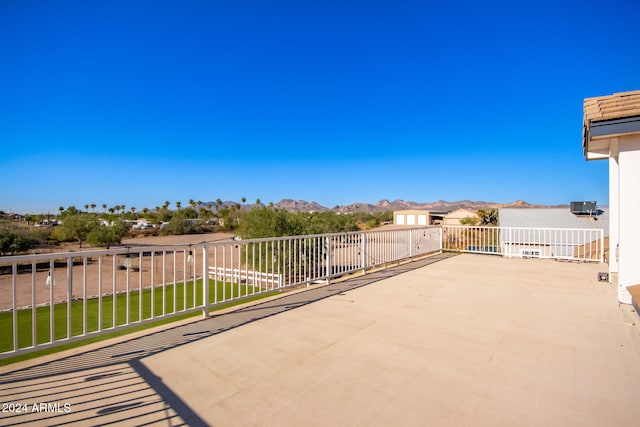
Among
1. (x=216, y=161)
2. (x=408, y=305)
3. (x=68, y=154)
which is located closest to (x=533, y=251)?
(x=408, y=305)

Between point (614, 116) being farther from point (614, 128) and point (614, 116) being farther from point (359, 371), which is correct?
point (359, 371)

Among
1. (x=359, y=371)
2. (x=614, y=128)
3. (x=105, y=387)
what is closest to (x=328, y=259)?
(x=359, y=371)

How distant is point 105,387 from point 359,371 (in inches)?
67.1

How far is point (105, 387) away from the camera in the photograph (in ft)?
6.68

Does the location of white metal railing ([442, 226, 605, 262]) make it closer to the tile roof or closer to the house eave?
the tile roof

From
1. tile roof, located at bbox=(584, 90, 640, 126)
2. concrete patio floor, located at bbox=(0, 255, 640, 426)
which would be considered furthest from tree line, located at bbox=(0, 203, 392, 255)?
tile roof, located at bbox=(584, 90, 640, 126)

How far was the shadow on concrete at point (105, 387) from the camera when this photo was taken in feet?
5.62

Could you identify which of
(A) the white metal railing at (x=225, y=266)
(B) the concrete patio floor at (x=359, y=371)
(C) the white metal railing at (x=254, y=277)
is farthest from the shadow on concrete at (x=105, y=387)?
(C) the white metal railing at (x=254, y=277)

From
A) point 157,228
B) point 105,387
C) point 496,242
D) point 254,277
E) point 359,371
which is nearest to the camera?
point 105,387

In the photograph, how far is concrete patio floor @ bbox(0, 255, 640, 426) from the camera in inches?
69.0

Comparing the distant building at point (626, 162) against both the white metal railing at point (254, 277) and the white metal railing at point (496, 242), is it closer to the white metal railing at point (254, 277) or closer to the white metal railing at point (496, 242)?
the white metal railing at point (254, 277)

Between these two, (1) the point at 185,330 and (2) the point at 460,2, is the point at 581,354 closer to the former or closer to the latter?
(1) the point at 185,330

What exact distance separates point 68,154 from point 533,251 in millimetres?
33143

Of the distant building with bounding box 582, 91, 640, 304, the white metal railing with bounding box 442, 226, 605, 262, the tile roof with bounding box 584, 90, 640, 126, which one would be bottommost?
the white metal railing with bounding box 442, 226, 605, 262
